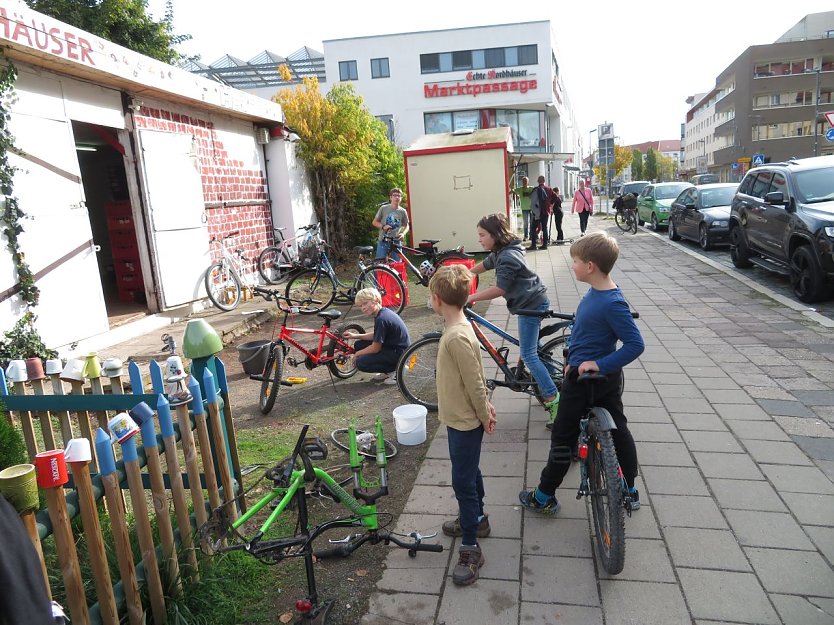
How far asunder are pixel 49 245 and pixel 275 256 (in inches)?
219

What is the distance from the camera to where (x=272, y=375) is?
5.44 meters

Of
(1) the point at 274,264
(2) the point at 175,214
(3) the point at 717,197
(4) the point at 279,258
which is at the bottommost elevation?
(1) the point at 274,264

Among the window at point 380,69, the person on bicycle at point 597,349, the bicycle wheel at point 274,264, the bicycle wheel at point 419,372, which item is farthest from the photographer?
the window at point 380,69

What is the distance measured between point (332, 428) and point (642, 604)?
9.52 feet

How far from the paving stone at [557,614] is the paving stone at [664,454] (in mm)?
1586

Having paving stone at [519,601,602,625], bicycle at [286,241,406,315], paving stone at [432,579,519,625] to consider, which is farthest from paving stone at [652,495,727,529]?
bicycle at [286,241,406,315]

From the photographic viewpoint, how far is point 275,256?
12.1 metres

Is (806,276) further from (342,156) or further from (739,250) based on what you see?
(342,156)

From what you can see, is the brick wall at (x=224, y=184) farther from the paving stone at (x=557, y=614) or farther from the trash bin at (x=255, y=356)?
the paving stone at (x=557, y=614)

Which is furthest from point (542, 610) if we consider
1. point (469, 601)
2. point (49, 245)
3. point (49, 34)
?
point (49, 34)

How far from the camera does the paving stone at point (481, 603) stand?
2.71 metres

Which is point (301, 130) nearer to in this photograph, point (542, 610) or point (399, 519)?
point (399, 519)

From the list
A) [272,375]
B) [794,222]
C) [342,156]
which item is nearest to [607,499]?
[272,375]

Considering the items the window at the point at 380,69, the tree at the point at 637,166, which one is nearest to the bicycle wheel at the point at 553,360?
the window at the point at 380,69
